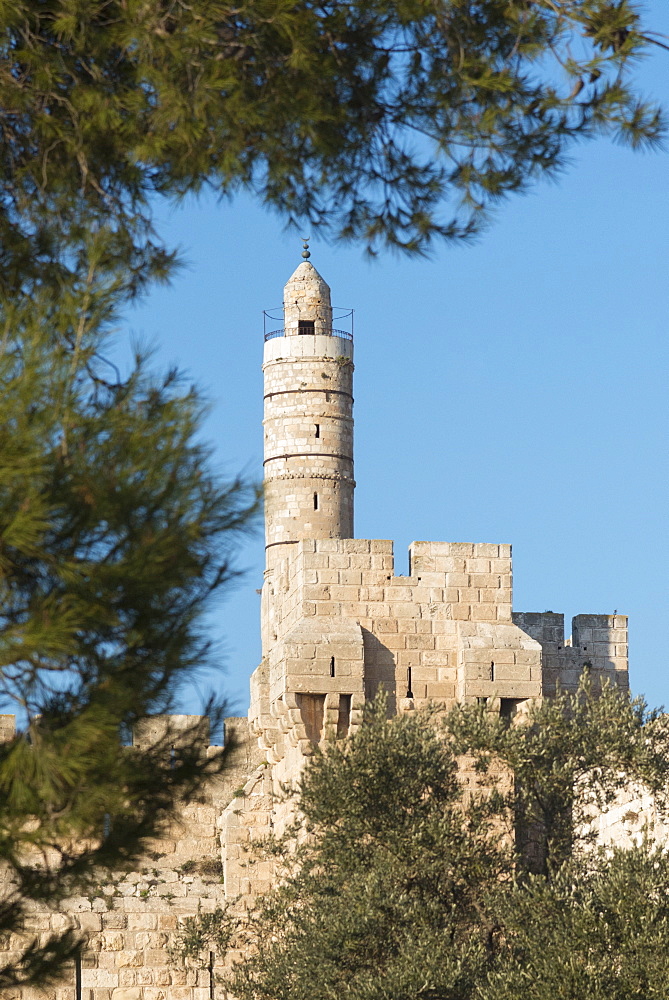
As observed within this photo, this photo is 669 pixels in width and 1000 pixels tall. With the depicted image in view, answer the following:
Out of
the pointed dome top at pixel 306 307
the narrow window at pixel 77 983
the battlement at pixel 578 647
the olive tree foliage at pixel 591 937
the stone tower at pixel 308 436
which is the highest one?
the pointed dome top at pixel 306 307

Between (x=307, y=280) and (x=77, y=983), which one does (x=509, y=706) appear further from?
(x=307, y=280)

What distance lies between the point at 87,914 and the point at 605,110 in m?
10.8

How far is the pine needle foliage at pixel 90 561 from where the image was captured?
20.3 feet

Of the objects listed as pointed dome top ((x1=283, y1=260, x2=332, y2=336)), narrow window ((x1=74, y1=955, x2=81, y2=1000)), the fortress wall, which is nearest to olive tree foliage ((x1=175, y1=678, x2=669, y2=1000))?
the fortress wall

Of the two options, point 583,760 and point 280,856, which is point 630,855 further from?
point 280,856

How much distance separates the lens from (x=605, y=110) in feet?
25.0

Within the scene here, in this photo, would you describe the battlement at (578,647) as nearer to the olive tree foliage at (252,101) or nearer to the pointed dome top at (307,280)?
the olive tree foliage at (252,101)

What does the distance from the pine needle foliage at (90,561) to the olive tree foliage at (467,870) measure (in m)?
5.44

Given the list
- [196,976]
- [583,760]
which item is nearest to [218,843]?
[196,976]

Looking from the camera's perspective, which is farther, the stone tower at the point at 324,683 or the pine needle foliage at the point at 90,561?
the stone tower at the point at 324,683

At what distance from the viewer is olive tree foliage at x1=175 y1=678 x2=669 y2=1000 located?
38.3ft

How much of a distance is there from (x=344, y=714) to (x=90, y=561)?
8.07 meters

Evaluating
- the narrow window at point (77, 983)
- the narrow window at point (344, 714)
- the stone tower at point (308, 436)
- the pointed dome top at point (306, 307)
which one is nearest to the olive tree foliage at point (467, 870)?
the narrow window at point (344, 714)

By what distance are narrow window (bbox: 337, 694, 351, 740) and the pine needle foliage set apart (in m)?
7.15
